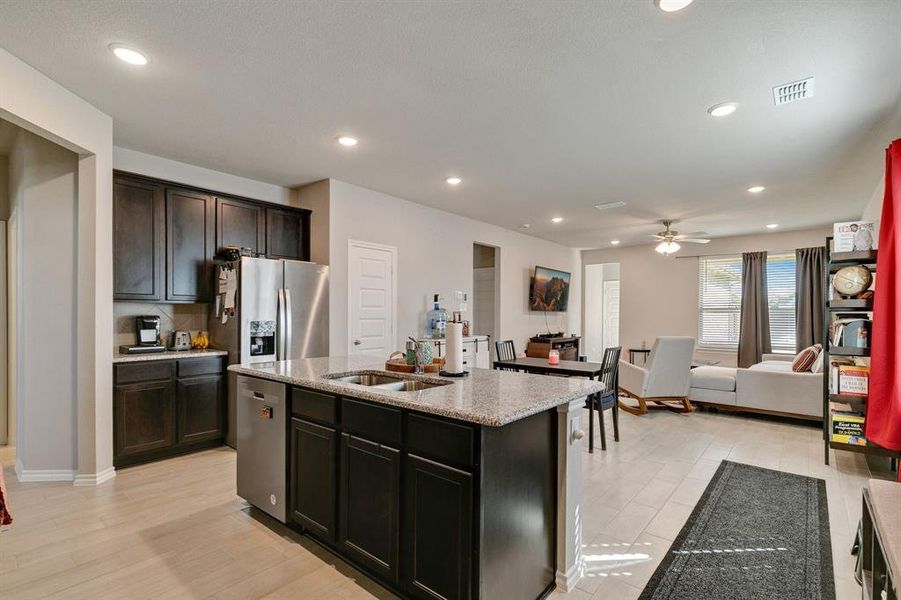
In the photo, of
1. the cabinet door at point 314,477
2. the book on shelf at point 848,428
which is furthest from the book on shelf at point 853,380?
the cabinet door at point 314,477

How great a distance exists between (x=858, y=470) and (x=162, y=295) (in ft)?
20.2

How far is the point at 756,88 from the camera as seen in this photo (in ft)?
8.89

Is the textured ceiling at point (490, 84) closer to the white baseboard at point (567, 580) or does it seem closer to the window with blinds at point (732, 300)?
the white baseboard at point (567, 580)

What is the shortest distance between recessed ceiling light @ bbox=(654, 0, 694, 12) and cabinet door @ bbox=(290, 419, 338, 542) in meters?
2.55

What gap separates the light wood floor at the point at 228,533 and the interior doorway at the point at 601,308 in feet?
20.1

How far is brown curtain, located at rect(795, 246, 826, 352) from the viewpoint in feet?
23.2

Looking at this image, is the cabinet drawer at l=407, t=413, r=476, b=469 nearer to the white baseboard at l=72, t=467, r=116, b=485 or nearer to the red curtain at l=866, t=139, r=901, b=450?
the white baseboard at l=72, t=467, r=116, b=485

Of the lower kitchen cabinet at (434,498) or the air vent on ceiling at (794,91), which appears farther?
the air vent on ceiling at (794,91)

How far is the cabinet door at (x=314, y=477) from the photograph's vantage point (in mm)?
2297

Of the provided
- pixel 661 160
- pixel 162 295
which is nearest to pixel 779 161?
pixel 661 160

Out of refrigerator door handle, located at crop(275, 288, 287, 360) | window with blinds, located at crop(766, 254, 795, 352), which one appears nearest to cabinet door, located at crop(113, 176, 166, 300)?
refrigerator door handle, located at crop(275, 288, 287, 360)

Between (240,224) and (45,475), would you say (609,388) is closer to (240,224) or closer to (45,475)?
(240,224)

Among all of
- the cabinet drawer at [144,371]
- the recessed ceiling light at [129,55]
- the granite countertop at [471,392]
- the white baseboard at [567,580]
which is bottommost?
the white baseboard at [567,580]

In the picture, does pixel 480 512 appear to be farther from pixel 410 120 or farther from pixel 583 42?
pixel 410 120
